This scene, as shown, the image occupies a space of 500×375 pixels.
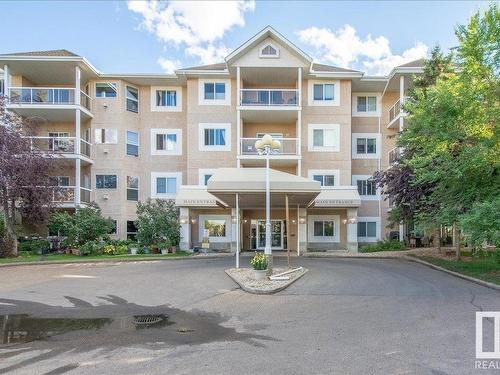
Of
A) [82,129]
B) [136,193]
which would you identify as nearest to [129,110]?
[82,129]

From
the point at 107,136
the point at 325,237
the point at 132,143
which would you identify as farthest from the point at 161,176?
the point at 325,237

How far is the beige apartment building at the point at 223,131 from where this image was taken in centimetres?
2758

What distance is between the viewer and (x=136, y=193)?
30.0m

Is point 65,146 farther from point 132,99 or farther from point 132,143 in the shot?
point 132,99

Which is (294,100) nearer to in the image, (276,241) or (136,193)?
(276,241)

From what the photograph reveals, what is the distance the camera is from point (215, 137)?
95.3 ft

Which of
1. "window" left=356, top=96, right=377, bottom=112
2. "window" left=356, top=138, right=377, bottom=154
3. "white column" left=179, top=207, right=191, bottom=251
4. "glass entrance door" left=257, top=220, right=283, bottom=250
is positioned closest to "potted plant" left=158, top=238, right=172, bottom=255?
"white column" left=179, top=207, right=191, bottom=251

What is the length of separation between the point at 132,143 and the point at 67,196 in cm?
612

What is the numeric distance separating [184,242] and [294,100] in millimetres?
12942

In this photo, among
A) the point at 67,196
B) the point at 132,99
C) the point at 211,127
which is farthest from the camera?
the point at 132,99

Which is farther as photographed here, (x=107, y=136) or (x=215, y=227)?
(x=107, y=136)

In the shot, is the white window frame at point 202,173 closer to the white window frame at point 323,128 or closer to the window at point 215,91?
the window at point 215,91

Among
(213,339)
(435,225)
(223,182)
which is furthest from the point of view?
(435,225)

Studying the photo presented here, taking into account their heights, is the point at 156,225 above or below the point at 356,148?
below
